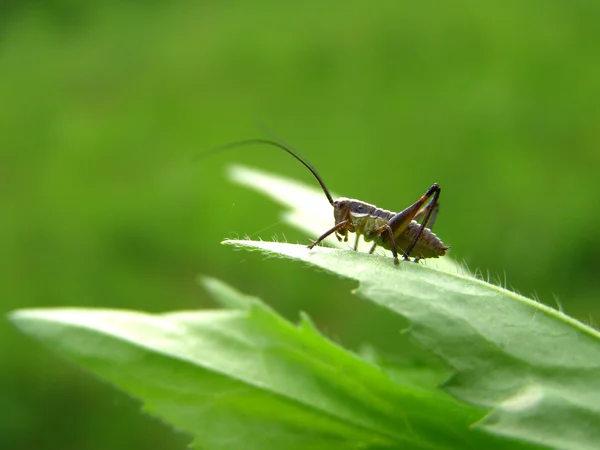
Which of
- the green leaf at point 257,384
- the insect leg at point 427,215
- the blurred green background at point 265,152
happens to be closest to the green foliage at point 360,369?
the green leaf at point 257,384

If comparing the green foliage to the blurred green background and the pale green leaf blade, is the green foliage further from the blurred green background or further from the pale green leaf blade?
the blurred green background

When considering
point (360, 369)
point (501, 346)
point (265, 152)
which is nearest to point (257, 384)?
point (360, 369)

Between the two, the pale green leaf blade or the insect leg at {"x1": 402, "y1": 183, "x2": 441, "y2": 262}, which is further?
the insect leg at {"x1": 402, "y1": 183, "x2": 441, "y2": 262}

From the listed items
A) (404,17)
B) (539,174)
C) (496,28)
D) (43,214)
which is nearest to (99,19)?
(43,214)

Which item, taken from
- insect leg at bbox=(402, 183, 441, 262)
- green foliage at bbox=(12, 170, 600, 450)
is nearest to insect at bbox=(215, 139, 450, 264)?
insect leg at bbox=(402, 183, 441, 262)

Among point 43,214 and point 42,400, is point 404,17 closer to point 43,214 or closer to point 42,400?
point 43,214

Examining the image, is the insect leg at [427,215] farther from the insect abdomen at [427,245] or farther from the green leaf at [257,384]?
the green leaf at [257,384]
